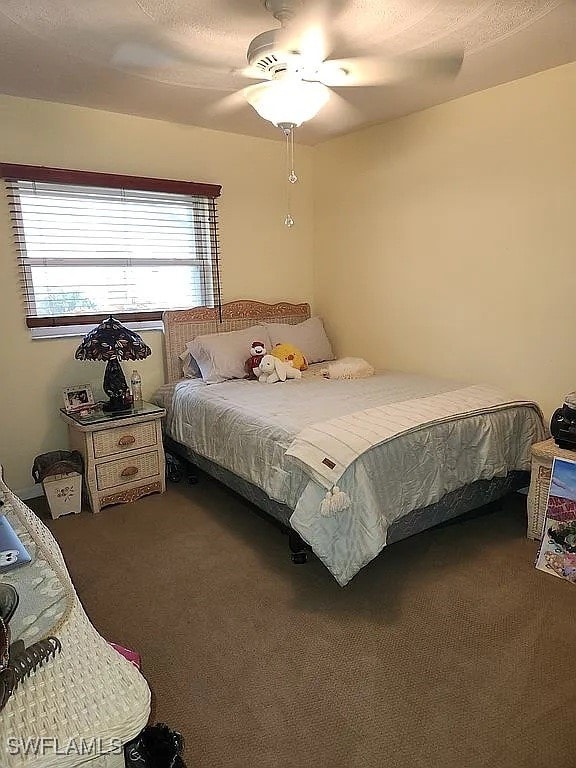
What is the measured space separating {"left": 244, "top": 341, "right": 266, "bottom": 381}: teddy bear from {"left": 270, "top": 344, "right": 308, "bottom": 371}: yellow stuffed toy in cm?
11

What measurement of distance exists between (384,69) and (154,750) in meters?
2.90

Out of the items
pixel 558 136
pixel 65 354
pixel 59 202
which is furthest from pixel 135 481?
pixel 558 136

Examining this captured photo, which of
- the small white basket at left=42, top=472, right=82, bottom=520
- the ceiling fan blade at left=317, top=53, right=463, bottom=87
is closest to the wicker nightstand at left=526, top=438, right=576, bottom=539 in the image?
the ceiling fan blade at left=317, top=53, right=463, bottom=87

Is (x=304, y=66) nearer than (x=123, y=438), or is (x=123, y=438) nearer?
(x=304, y=66)

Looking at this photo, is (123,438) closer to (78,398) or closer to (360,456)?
(78,398)

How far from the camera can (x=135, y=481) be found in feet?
10.7

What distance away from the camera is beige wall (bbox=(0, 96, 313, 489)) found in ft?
10.2

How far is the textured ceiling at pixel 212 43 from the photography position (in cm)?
199

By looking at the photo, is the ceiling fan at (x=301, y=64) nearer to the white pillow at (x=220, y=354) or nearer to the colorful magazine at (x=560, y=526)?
the white pillow at (x=220, y=354)

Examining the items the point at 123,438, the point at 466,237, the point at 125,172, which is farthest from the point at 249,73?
the point at 123,438

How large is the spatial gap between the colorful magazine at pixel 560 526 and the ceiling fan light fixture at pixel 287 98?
78.4 inches

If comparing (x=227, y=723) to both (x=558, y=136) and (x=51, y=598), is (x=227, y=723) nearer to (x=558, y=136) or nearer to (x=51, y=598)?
(x=51, y=598)

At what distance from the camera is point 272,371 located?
3.45 meters

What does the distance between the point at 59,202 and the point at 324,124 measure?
1.87 m
